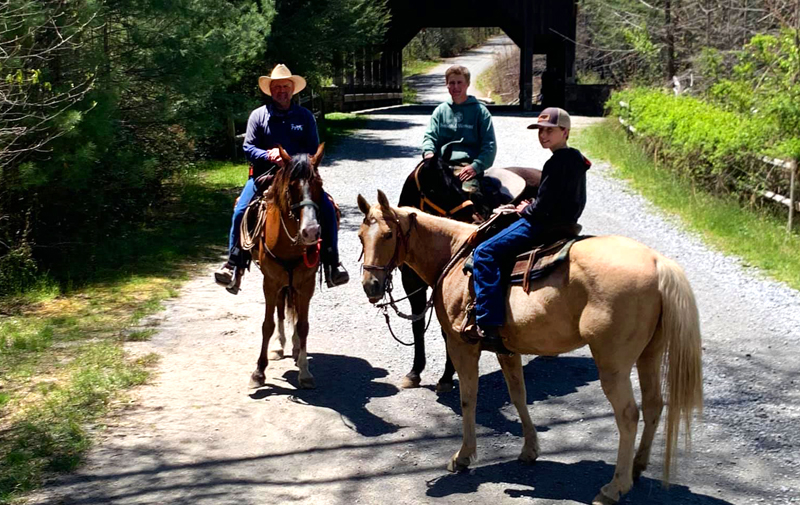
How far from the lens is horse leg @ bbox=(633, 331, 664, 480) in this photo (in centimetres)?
499

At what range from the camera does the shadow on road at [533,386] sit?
6336 millimetres

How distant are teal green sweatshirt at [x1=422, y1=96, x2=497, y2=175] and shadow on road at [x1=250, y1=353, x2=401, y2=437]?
6.85 feet

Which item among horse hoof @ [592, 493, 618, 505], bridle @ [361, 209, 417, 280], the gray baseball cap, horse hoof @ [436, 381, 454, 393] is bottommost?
horse hoof @ [436, 381, 454, 393]

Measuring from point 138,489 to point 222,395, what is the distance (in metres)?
1.72

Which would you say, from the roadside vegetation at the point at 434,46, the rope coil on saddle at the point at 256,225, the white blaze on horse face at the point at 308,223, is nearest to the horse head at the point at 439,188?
the white blaze on horse face at the point at 308,223

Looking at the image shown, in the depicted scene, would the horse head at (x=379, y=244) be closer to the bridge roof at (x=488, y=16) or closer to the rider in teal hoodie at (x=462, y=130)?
the rider in teal hoodie at (x=462, y=130)

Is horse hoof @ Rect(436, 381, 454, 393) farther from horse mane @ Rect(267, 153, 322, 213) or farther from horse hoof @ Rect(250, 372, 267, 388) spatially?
horse mane @ Rect(267, 153, 322, 213)

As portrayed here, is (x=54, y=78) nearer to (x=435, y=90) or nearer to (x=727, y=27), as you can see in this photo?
(x=727, y=27)

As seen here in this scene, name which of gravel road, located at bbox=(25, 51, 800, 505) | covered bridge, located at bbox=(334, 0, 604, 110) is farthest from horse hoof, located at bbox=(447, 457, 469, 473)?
covered bridge, located at bbox=(334, 0, 604, 110)

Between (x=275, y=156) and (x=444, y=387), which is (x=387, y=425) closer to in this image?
(x=444, y=387)

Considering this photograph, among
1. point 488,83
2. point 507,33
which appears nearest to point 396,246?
point 507,33

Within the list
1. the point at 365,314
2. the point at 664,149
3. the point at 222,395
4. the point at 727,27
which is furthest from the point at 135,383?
the point at 727,27

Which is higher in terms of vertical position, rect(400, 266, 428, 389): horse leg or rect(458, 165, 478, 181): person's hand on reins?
rect(458, 165, 478, 181): person's hand on reins

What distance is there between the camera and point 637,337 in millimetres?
4723
